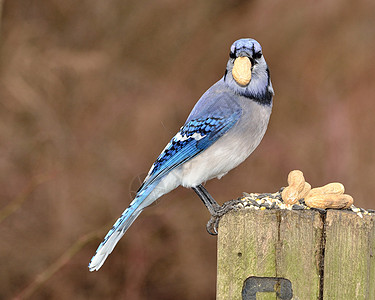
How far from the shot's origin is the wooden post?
198 cm

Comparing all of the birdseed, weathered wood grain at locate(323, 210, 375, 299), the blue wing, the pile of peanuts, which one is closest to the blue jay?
the blue wing

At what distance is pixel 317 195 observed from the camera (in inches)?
83.7

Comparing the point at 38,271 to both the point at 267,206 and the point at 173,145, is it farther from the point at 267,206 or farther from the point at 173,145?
the point at 267,206

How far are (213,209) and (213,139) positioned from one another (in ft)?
0.87

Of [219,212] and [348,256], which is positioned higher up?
[219,212]

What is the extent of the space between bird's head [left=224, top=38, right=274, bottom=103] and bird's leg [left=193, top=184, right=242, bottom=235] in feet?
1.32

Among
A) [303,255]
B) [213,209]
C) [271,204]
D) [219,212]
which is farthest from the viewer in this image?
[213,209]

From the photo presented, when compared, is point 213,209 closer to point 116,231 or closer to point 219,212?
point 219,212

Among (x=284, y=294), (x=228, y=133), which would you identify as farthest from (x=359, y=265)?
(x=228, y=133)

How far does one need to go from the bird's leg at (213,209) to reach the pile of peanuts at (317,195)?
0.19 meters

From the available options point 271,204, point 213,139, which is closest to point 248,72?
point 213,139

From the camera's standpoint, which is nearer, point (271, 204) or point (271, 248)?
point (271, 248)

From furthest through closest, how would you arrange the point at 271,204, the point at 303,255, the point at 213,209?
the point at 213,209 < the point at 271,204 < the point at 303,255

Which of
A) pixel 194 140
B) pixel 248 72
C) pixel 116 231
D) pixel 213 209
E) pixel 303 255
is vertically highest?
pixel 248 72
